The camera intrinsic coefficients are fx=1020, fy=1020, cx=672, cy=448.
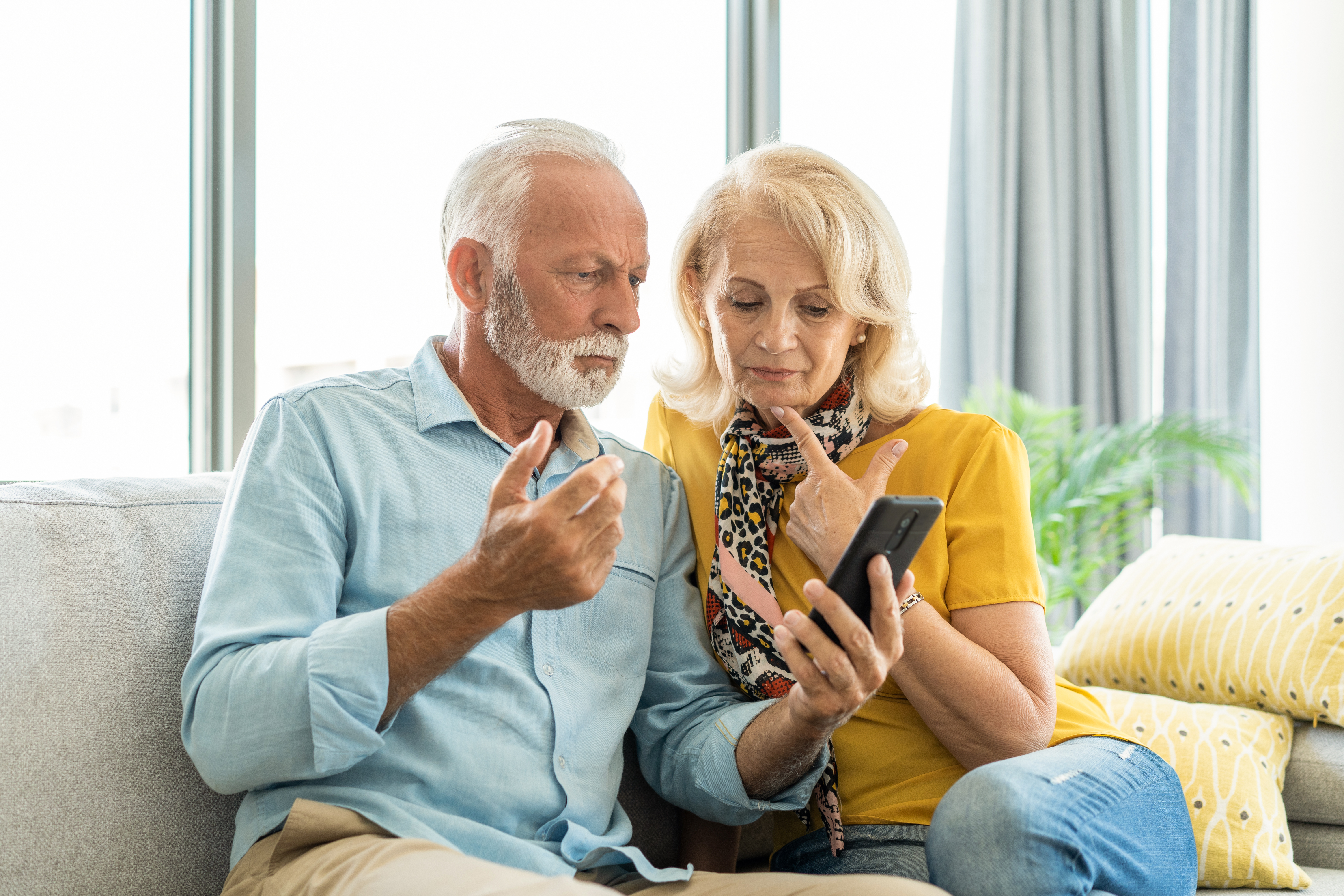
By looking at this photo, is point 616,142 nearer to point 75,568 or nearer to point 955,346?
point 75,568

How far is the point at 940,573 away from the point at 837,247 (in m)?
0.47

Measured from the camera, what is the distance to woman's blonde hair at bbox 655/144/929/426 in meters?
1.43

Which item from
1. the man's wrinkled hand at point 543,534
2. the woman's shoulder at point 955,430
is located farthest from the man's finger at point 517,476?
the woman's shoulder at point 955,430

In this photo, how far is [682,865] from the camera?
4.93 feet

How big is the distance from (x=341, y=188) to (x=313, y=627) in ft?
6.77

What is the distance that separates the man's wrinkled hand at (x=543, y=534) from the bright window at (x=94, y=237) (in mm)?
1866

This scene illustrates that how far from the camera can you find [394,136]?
297 cm

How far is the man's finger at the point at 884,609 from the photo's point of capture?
106cm

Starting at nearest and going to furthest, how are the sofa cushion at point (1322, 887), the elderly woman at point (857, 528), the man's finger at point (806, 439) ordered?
the elderly woman at point (857, 528), the man's finger at point (806, 439), the sofa cushion at point (1322, 887)

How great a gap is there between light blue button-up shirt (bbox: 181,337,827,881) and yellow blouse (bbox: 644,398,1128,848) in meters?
0.12

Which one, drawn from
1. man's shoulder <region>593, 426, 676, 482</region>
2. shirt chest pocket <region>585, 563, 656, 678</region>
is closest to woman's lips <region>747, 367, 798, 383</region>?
man's shoulder <region>593, 426, 676, 482</region>

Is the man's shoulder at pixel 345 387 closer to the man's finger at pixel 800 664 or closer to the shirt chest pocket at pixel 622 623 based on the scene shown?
the shirt chest pocket at pixel 622 623

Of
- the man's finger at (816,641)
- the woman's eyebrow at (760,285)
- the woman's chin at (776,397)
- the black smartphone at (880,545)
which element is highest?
the woman's eyebrow at (760,285)

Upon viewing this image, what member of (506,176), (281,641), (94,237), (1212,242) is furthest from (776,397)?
(1212,242)
